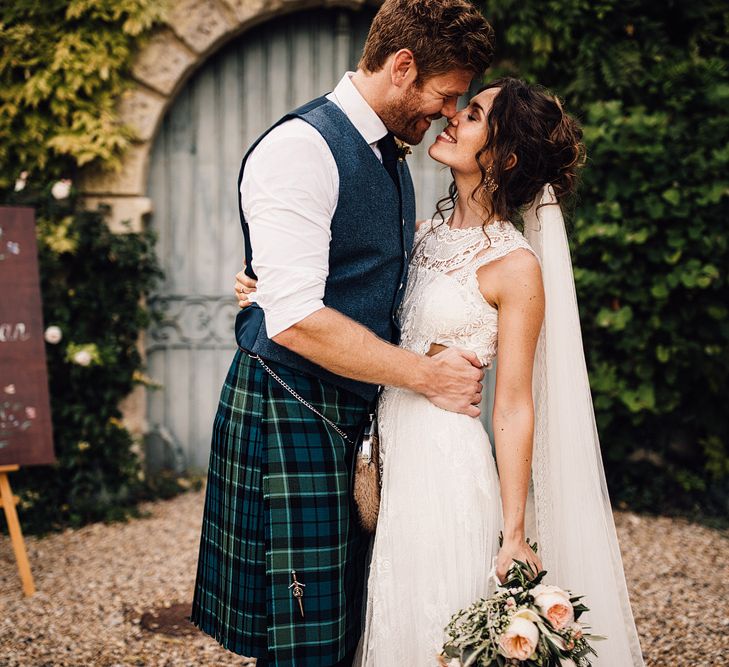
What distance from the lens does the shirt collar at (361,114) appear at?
71.8 inches

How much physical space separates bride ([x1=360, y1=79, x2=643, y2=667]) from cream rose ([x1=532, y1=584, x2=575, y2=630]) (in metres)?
0.18

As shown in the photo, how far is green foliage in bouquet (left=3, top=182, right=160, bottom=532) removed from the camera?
4191mm

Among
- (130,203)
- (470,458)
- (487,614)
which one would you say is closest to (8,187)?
(130,203)

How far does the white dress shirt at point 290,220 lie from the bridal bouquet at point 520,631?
2.55 ft

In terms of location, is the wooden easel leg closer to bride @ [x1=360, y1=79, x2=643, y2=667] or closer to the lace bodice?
bride @ [x1=360, y1=79, x2=643, y2=667]

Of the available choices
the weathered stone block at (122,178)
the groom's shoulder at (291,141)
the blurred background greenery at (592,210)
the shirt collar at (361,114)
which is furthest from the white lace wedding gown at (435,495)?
the weathered stone block at (122,178)

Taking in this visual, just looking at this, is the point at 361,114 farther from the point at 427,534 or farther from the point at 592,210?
the point at 592,210

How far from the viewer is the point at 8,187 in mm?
4254

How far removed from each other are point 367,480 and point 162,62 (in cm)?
344

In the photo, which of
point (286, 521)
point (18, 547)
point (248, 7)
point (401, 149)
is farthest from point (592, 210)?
point (18, 547)

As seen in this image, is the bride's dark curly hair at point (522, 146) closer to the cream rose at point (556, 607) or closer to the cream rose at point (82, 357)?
the cream rose at point (556, 607)

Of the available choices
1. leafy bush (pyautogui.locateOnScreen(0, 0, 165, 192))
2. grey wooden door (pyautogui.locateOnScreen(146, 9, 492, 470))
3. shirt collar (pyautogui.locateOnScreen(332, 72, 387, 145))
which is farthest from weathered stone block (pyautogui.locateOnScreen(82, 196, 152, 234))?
shirt collar (pyautogui.locateOnScreen(332, 72, 387, 145))

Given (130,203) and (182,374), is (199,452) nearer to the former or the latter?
(182,374)

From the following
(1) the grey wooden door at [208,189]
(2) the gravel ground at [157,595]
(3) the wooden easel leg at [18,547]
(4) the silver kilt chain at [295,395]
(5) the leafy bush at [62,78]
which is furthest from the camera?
(1) the grey wooden door at [208,189]
